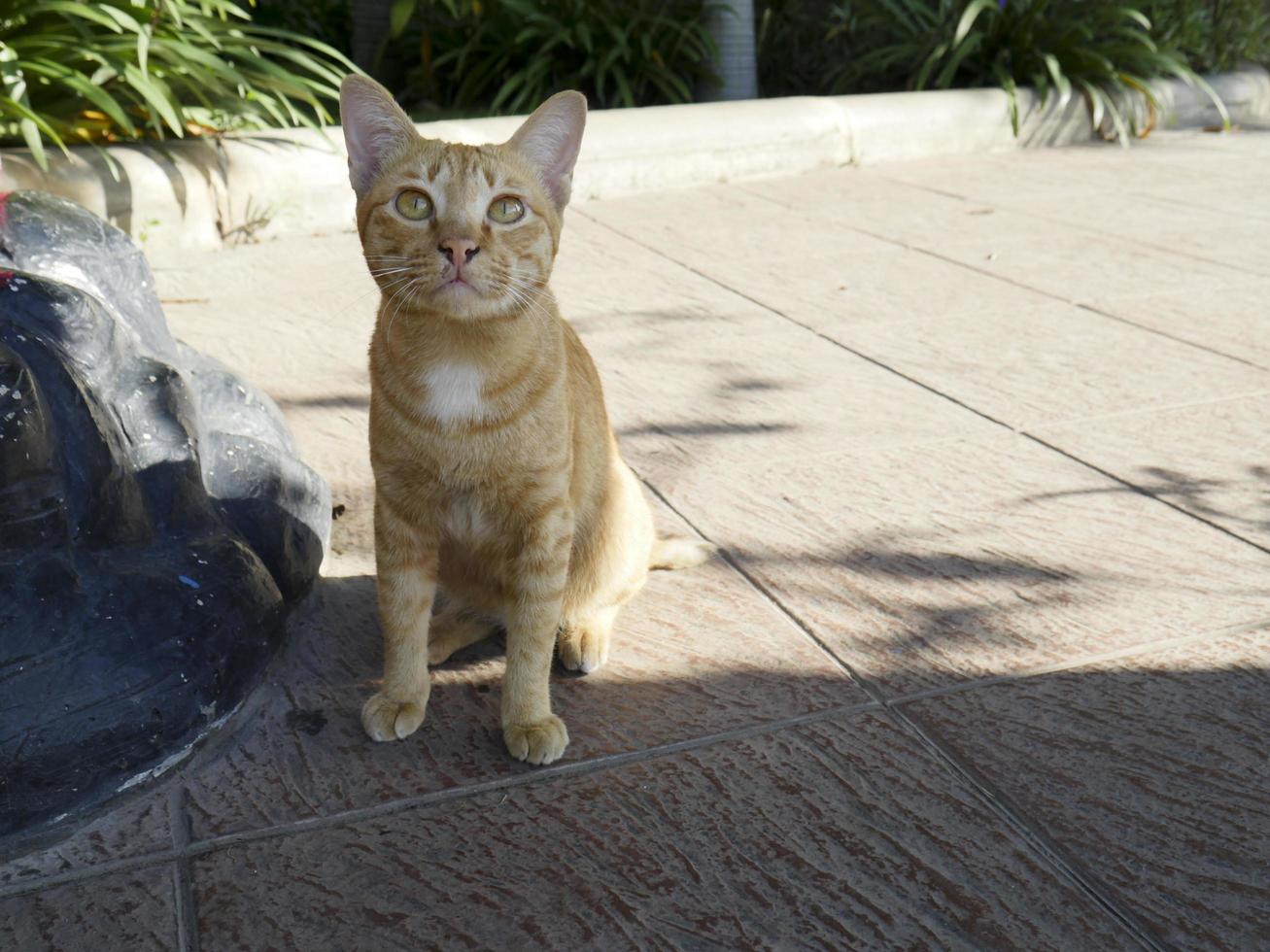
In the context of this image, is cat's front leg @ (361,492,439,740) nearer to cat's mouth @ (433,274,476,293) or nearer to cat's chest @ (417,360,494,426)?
cat's chest @ (417,360,494,426)

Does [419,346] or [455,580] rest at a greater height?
[419,346]

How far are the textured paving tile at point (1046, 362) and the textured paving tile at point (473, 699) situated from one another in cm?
180

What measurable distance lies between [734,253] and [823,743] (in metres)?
4.41

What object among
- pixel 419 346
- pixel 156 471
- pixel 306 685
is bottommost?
pixel 306 685

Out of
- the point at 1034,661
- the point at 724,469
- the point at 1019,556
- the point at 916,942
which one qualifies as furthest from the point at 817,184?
the point at 916,942

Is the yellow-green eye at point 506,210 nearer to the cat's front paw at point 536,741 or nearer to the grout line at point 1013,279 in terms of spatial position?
the cat's front paw at point 536,741

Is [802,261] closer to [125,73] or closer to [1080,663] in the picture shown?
[125,73]

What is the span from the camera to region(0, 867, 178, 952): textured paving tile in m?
2.18

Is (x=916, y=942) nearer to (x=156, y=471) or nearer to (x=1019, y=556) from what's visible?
(x=1019, y=556)

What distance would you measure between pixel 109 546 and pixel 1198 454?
3.36m

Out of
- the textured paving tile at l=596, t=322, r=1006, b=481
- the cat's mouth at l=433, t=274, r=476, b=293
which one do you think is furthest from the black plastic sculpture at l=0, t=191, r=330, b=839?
the textured paving tile at l=596, t=322, r=1006, b=481

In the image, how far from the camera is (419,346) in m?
2.67

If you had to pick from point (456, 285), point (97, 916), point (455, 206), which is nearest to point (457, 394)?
point (456, 285)

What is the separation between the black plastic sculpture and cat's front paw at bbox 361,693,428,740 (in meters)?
0.30
